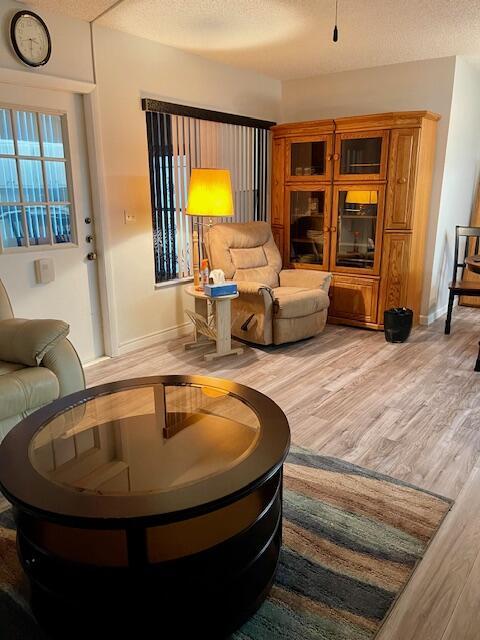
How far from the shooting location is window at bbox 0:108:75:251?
3.11 m

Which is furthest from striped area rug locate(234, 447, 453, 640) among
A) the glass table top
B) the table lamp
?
the table lamp

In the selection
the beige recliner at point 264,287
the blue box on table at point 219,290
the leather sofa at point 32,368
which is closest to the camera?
the leather sofa at point 32,368

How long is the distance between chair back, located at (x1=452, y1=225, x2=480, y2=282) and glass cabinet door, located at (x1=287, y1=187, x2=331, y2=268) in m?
1.27

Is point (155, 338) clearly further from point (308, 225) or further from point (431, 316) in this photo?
point (431, 316)

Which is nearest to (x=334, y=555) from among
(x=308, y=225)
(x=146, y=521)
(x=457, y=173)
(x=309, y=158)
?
(x=146, y=521)

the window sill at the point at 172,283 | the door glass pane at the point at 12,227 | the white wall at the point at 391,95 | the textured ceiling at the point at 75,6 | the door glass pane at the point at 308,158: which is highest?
the textured ceiling at the point at 75,6

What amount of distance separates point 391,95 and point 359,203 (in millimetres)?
1087

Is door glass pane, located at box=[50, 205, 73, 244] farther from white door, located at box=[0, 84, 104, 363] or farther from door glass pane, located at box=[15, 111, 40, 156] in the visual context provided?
door glass pane, located at box=[15, 111, 40, 156]

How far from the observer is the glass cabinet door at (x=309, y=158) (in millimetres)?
4633

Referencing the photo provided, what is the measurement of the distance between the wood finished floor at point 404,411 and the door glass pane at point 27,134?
5.26 ft

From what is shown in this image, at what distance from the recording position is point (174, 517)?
1.22 m

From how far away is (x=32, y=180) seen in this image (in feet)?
10.7

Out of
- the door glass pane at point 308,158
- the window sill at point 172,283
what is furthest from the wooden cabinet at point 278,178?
the window sill at point 172,283

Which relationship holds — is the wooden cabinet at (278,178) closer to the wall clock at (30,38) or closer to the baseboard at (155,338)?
the baseboard at (155,338)
